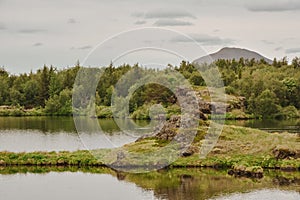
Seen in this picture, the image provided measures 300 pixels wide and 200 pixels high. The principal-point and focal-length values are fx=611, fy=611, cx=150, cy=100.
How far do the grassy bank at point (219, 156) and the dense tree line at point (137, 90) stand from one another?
31515 mm

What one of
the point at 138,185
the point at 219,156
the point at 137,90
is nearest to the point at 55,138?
the point at 219,156

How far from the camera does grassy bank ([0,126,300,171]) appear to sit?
4066cm

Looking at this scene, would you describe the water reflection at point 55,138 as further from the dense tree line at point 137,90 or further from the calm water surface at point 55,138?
the dense tree line at point 137,90

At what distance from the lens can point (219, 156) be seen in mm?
42125

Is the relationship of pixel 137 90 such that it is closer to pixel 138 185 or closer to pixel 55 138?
pixel 55 138

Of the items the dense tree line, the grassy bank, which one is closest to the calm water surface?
the grassy bank

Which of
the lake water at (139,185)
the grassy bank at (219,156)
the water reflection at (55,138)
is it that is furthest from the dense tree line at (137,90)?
the lake water at (139,185)

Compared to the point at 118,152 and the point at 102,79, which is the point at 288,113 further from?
the point at 118,152

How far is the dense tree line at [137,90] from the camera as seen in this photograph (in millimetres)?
92500

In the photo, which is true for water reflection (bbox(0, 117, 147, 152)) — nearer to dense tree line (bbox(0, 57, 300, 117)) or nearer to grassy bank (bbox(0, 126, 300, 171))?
grassy bank (bbox(0, 126, 300, 171))

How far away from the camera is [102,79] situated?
111 m

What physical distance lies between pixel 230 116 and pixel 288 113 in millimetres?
10723

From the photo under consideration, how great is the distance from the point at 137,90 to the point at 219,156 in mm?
48684

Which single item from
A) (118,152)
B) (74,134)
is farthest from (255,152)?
(74,134)
